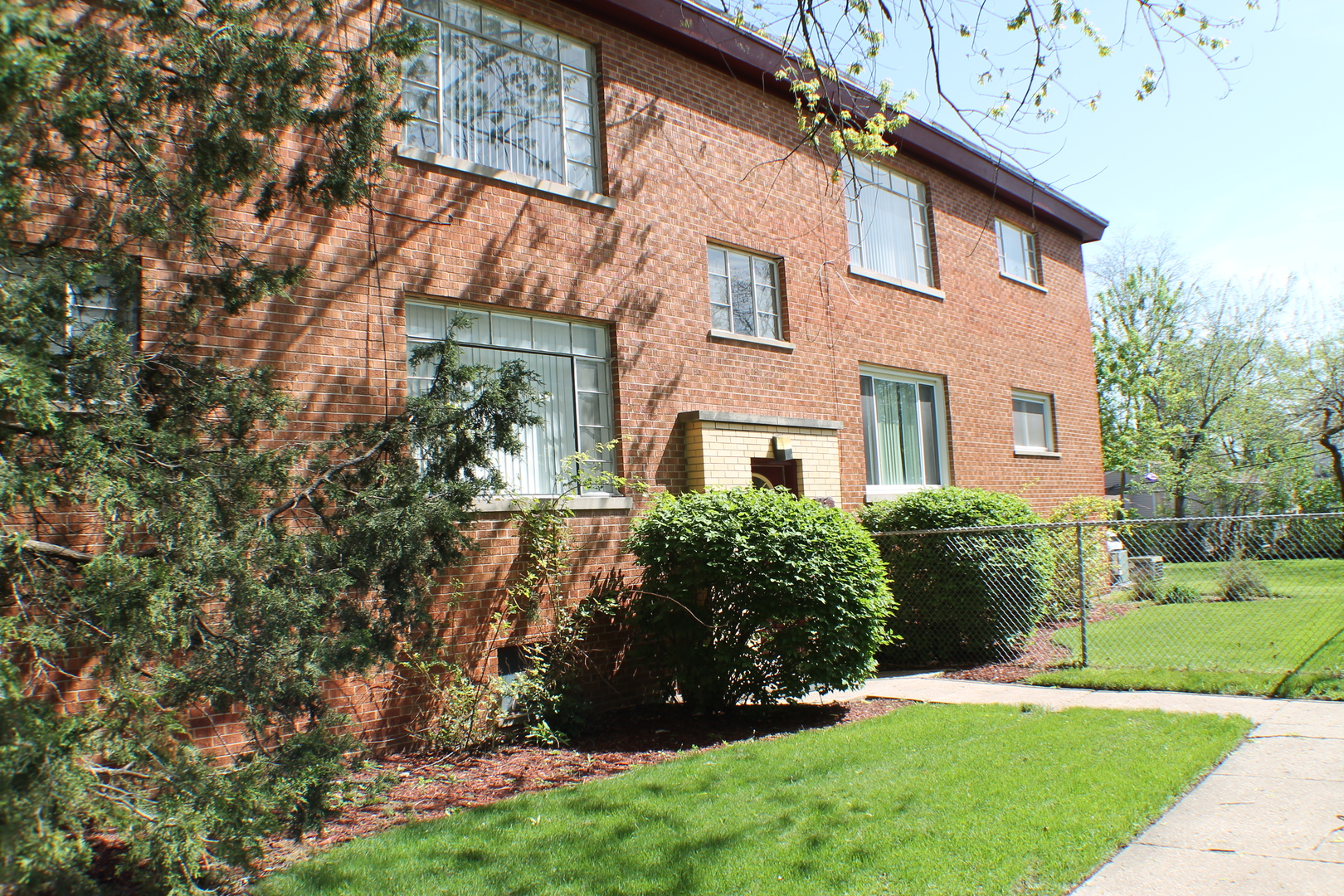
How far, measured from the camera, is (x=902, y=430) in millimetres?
14141

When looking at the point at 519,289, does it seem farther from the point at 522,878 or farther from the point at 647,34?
the point at 522,878

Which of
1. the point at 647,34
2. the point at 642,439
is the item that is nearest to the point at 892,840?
the point at 642,439

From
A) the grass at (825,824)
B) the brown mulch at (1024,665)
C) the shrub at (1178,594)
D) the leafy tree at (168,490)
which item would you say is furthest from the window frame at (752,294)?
the shrub at (1178,594)

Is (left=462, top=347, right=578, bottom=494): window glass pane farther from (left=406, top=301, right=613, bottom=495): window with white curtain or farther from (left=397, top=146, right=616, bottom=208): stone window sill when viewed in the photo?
(left=397, top=146, right=616, bottom=208): stone window sill

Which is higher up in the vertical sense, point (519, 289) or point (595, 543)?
point (519, 289)

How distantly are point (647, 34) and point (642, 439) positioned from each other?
4.74m

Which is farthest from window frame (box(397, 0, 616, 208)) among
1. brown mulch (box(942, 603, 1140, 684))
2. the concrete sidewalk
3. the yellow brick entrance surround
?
the concrete sidewalk

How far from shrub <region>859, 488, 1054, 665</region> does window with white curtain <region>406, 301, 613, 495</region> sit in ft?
13.9

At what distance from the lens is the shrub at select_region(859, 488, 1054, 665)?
11.0 m

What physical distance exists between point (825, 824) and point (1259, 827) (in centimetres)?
221

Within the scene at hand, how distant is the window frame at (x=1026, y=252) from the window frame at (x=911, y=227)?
2.87 m

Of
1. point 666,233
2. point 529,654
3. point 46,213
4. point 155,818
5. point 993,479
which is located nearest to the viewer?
point 155,818

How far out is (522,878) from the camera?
4.59m

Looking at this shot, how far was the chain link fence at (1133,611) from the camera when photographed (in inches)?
363
